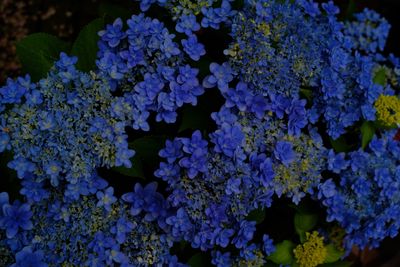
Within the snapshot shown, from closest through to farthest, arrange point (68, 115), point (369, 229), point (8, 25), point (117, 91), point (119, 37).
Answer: point (68, 115) → point (119, 37) → point (117, 91) → point (369, 229) → point (8, 25)

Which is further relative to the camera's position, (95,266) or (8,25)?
(8,25)

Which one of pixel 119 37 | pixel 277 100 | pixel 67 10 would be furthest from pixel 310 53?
pixel 67 10

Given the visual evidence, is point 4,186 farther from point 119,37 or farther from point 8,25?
point 8,25

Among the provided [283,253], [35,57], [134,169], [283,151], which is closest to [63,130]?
[134,169]

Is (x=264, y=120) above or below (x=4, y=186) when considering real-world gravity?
above

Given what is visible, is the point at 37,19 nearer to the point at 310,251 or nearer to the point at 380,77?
the point at 380,77

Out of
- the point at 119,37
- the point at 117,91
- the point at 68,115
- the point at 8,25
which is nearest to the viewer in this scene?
the point at 68,115

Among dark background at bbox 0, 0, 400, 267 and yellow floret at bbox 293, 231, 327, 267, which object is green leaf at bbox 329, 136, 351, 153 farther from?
dark background at bbox 0, 0, 400, 267

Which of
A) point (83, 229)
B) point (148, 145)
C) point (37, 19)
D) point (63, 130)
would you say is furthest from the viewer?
point (37, 19)

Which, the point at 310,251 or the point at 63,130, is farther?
the point at 310,251
